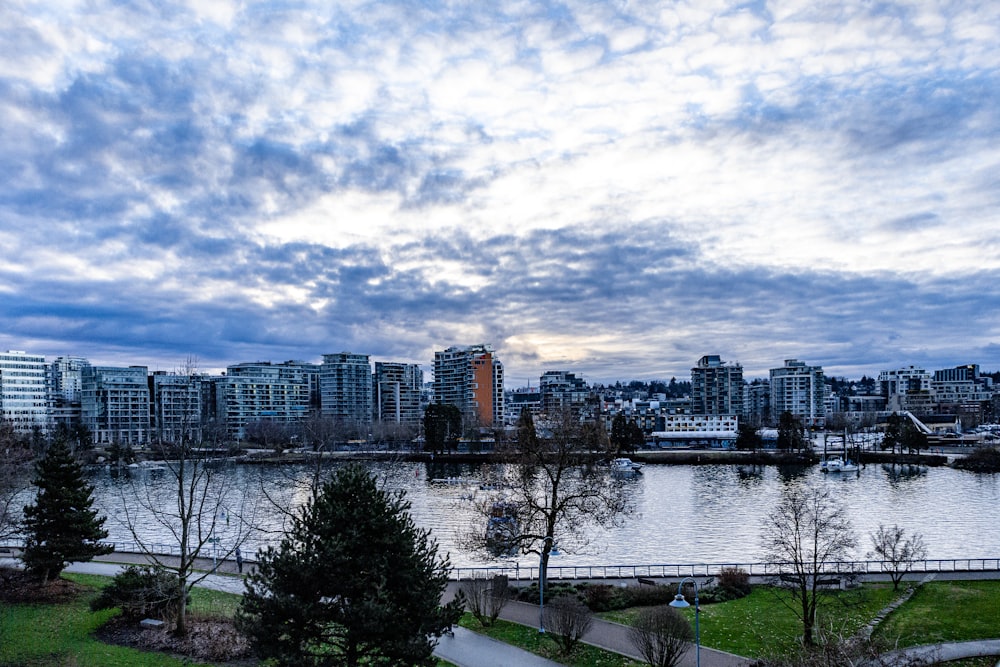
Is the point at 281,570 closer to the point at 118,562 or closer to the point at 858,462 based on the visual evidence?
the point at 118,562

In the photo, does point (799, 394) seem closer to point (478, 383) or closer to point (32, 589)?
point (478, 383)

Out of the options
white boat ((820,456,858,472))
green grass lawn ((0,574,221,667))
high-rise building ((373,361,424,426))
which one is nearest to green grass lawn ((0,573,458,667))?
green grass lawn ((0,574,221,667))

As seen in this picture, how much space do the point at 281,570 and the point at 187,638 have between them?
9.00 meters

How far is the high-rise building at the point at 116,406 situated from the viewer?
485ft

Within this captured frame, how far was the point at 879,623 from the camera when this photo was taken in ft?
65.8

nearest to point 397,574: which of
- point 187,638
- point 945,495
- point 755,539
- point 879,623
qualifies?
point 187,638

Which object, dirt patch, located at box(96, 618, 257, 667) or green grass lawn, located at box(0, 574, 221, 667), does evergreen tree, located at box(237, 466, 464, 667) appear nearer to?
dirt patch, located at box(96, 618, 257, 667)

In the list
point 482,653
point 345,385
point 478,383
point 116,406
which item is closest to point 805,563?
point 482,653

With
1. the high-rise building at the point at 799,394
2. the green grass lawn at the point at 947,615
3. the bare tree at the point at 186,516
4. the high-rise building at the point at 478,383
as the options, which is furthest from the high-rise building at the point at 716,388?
the green grass lawn at the point at 947,615

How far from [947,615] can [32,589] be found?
29920 millimetres

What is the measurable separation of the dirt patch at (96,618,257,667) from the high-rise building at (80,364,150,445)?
461ft

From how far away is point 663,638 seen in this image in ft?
53.6

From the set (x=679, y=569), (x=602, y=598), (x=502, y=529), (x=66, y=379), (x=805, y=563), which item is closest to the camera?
(x=805, y=563)

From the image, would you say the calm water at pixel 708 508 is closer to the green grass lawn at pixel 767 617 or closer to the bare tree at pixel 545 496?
the bare tree at pixel 545 496
